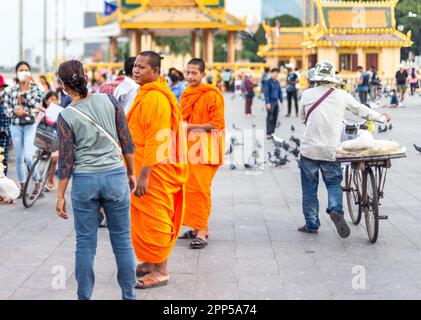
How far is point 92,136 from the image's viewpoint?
4773 millimetres

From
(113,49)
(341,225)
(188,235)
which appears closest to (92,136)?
(188,235)

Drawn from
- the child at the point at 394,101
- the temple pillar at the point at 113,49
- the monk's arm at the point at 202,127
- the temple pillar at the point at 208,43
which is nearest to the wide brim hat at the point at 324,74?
the monk's arm at the point at 202,127

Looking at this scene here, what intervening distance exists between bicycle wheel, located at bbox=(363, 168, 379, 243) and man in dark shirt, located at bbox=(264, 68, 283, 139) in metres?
10.4

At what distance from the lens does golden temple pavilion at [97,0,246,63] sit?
2164 inches

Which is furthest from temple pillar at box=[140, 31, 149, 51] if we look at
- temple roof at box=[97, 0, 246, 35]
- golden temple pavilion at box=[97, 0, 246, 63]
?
temple roof at box=[97, 0, 246, 35]

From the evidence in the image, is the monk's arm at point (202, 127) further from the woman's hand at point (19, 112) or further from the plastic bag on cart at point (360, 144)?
the woman's hand at point (19, 112)

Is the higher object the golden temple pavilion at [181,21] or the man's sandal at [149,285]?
the golden temple pavilion at [181,21]

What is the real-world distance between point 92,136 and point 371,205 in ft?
10.6

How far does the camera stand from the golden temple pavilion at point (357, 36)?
45.0 meters

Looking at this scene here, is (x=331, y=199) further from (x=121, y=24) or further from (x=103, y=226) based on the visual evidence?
(x=121, y=24)

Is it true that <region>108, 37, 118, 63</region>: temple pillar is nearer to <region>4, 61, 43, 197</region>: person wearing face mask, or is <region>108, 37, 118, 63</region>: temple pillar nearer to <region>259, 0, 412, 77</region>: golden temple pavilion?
<region>259, 0, 412, 77</region>: golden temple pavilion

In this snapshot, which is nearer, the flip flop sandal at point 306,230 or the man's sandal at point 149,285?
the man's sandal at point 149,285

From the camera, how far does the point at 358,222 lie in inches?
312

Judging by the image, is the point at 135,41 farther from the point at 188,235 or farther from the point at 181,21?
the point at 188,235
